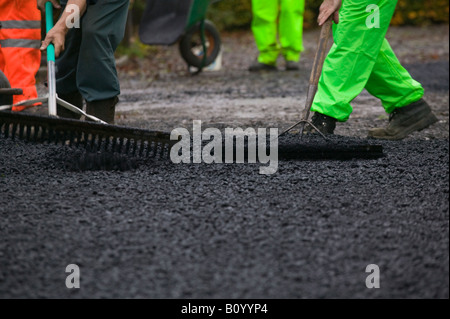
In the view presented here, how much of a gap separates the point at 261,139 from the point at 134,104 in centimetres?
239

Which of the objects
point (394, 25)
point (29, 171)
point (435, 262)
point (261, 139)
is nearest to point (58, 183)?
point (29, 171)

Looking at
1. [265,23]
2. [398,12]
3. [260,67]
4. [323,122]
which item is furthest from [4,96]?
[398,12]

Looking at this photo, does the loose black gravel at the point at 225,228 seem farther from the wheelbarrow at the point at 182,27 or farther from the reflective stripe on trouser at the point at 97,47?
the wheelbarrow at the point at 182,27

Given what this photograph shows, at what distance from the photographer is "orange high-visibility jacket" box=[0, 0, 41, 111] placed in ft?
15.8

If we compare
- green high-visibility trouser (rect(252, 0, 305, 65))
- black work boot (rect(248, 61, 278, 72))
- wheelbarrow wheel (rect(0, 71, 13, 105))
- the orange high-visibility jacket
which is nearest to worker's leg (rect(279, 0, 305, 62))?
green high-visibility trouser (rect(252, 0, 305, 65))

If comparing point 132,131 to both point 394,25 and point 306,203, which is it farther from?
point 394,25

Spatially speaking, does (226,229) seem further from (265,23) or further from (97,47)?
(265,23)

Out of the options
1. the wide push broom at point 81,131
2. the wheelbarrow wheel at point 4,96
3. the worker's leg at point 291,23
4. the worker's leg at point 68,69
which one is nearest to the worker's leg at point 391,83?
the wide push broom at point 81,131

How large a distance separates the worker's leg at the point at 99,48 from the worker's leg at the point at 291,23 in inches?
156

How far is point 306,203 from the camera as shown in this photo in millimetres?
2643

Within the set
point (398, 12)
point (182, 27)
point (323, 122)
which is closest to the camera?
point (323, 122)

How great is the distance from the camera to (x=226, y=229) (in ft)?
7.73

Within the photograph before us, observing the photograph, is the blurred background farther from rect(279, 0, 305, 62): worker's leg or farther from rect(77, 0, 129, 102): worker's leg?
rect(77, 0, 129, 102): worker's leg

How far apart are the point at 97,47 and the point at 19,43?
53.4 inches
